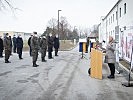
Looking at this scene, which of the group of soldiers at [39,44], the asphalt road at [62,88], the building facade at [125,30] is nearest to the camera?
the asphalt road at [62,88]

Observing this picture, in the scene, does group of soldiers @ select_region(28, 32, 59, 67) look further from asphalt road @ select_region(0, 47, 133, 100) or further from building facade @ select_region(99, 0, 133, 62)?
building facade @ select_region(99, 0, 133, 62)

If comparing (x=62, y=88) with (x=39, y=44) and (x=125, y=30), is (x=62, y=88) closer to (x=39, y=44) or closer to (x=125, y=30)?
(x=39, y=44)

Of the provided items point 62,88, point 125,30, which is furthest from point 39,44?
point 62,88

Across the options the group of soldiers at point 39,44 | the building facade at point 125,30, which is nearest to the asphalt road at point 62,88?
the group of soldiers at point 39,44

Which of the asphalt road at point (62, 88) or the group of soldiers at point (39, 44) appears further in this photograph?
the group of soldiers at point (39, 44)

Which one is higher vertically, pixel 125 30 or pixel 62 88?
pixel 125 30

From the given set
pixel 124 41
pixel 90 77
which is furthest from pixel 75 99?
pixel 124 41

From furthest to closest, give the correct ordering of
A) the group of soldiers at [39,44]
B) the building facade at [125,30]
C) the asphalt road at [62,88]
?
1. the building facade at [125,30]
2. the group of soldiers at [39,44]
3. the asphalt road at [62,88]

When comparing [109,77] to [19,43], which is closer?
[109,77]

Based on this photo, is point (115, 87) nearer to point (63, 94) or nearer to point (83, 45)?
point (63, 94)

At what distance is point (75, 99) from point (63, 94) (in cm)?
74

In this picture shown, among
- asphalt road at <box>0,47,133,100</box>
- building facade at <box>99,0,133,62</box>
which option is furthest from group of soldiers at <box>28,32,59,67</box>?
building facade at <box>99,0,133,62</box>

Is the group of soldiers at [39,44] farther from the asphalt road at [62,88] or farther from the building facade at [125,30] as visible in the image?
the building facade at [125,30]

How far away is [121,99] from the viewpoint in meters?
7.84
